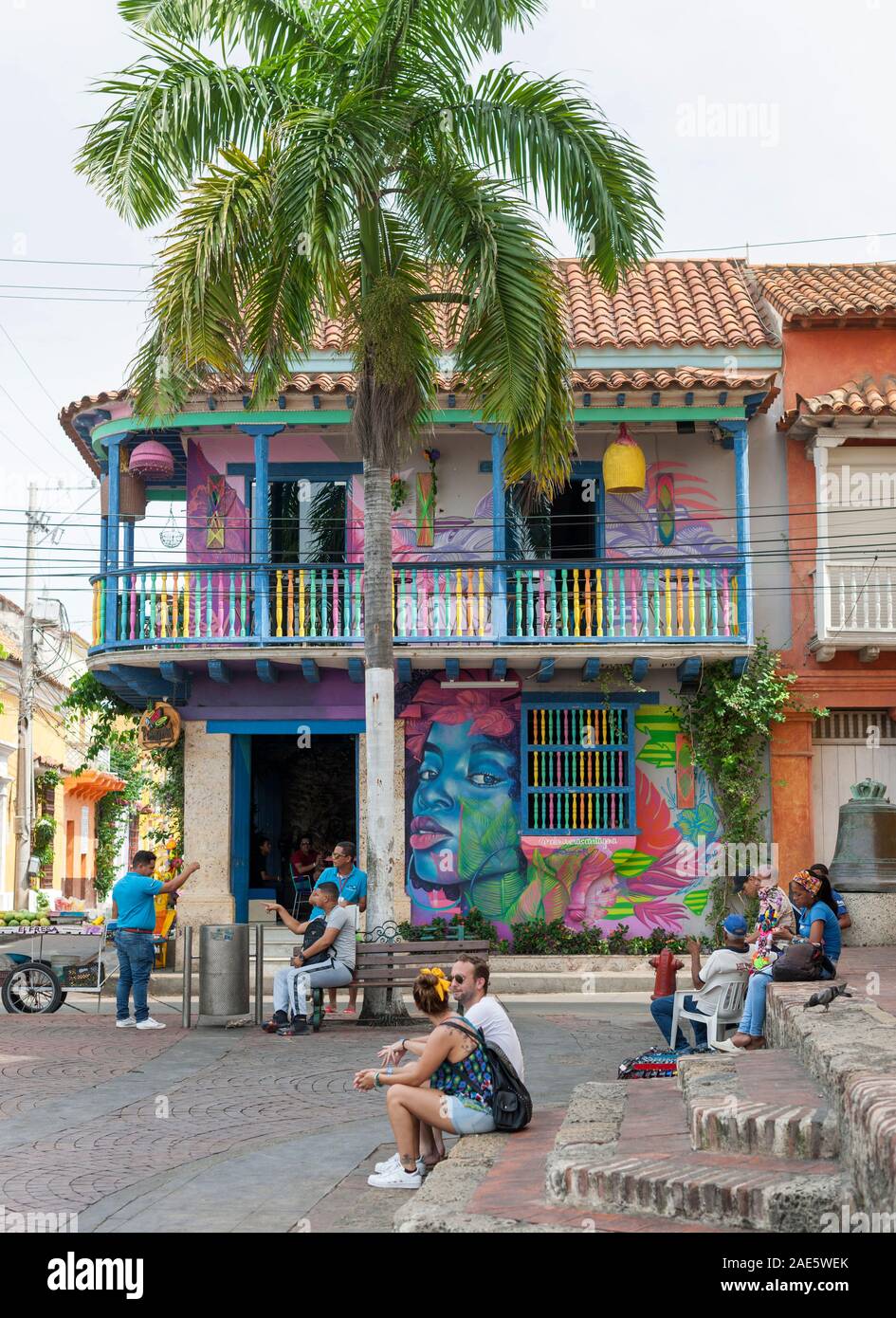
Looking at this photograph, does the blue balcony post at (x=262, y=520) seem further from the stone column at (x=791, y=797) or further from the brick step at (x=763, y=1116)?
the brick step at (x=763, y=1116)

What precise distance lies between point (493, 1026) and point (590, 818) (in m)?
11.2

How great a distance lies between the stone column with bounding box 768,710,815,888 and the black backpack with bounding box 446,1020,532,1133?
473 inches

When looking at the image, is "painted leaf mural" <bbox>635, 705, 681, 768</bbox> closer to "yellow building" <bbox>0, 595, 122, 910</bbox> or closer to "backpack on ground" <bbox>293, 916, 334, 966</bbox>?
"backpack on ground" <bbox>293, 916, 334, 966</bbox>

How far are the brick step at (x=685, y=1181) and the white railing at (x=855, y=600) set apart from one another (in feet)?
39.9

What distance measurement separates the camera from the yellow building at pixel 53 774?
3519 centimetres

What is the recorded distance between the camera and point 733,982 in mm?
10617

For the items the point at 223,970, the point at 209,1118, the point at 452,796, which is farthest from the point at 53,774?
the point at 209,1118

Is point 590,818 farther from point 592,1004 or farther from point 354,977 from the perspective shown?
point 354,977

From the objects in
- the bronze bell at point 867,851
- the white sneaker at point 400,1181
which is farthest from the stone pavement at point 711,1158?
the bronze bell at point 867,851

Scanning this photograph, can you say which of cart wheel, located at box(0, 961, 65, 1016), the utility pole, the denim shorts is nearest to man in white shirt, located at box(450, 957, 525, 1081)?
the denim shorts

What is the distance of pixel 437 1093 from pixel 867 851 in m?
9.83

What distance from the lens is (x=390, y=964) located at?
13422mm
